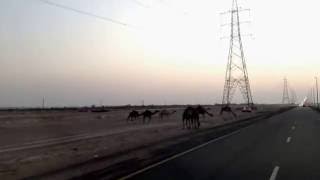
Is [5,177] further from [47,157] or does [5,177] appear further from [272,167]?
[272,167]

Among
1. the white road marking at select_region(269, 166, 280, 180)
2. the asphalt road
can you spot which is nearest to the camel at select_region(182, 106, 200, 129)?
the asphalt road

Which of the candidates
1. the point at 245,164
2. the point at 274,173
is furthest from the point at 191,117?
the point at 274,173

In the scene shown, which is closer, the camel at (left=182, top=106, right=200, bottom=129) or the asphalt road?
the asphalt road

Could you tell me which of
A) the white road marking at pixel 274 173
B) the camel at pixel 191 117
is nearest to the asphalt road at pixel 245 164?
the white road marking at pixel 274 173

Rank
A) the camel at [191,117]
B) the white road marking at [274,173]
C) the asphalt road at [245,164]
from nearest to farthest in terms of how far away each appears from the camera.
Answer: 1. the white road marking at [274,173]
2. the asphalt road at [245,164]
3. the camel at [191,117]

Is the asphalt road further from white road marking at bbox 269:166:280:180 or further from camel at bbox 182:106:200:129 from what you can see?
camel at bbox 182:106:200:129

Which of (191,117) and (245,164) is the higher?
(191,117)

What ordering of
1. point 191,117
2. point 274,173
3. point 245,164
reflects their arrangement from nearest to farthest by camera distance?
1. point 274,173
2. point 245,164
3. point 191,117

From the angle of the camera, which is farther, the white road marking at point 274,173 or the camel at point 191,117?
the camel at point 191,117

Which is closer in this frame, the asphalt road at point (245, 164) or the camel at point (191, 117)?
the asphalt road at point (245, 164)

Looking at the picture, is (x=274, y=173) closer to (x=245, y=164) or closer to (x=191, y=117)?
(x=245, y=164)

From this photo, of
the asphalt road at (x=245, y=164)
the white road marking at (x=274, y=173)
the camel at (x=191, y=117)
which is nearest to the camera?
the white road marking at (x=274, y=173)

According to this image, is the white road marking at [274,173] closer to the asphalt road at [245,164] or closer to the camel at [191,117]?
the asphalt road at [245,164]

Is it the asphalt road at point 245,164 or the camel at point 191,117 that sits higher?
the camel at point 191,117
